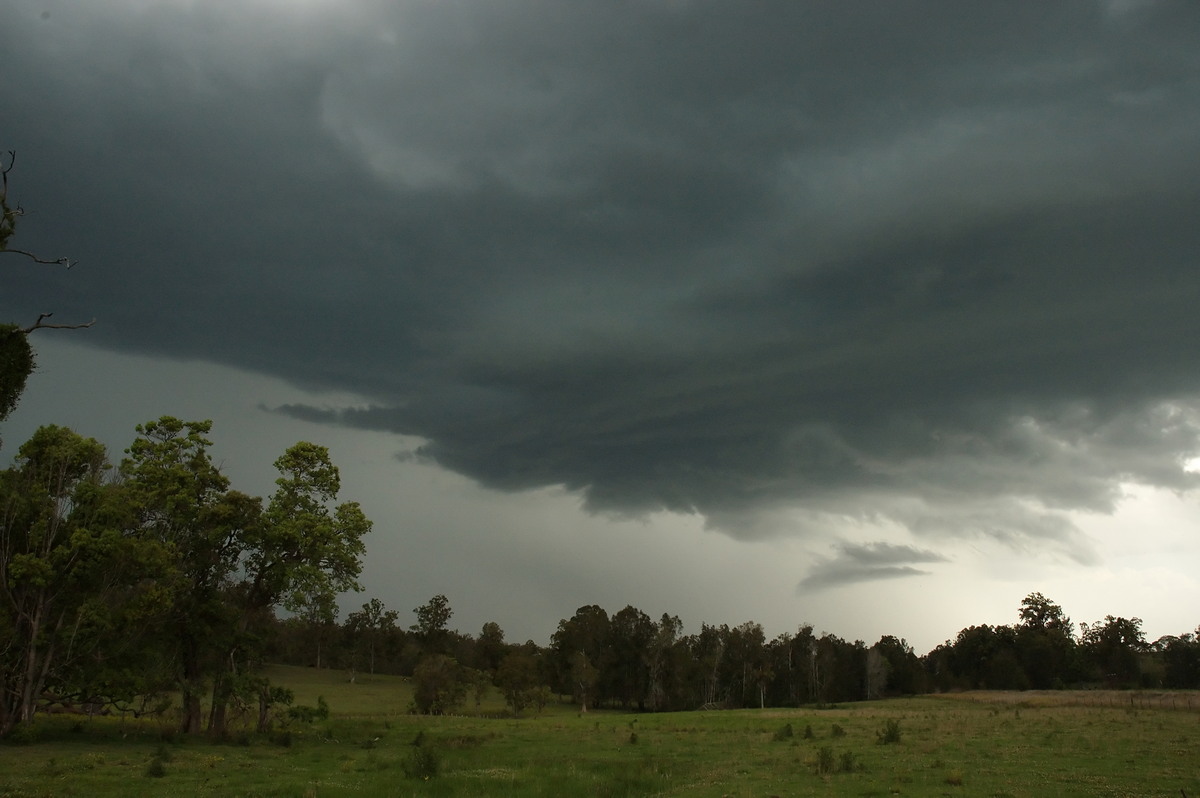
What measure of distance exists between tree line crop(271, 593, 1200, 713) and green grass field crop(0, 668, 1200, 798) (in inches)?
3551

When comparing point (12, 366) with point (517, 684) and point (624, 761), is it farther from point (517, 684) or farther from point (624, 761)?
point (517, 684)

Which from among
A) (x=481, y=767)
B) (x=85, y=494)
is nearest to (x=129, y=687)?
(x=85, y=494)

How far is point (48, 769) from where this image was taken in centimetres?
2922

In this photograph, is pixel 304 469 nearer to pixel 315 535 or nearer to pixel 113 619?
pixel 315 535

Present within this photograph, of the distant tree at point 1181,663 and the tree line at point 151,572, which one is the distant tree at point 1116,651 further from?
the tree line at point 151,572

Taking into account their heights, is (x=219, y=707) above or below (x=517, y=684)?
above

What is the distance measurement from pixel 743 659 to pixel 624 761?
127391mm

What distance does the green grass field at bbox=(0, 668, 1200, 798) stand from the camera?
2622cm

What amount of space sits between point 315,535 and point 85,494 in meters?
12.6

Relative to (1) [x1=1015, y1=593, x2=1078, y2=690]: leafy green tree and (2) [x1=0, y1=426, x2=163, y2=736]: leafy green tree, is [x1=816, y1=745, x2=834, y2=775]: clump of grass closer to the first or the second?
(2) [x1=0, y1=426, x2=163, y2=736]: leafy green tree

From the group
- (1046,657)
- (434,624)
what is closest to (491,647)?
(434,624)

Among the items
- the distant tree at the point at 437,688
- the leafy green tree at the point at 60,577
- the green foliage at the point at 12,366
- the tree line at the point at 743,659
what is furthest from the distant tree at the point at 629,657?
the green foliage at the point at 12,366

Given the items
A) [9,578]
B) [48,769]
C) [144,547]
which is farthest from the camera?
[144,547]

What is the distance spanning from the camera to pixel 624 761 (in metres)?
36.4
